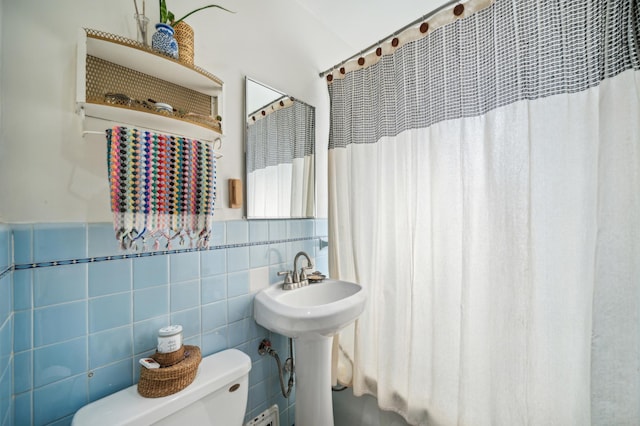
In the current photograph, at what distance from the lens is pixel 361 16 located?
156 centimetres

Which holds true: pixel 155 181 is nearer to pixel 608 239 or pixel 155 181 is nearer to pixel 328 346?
pixel 328 346

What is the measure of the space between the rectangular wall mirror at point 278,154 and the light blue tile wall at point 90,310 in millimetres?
263

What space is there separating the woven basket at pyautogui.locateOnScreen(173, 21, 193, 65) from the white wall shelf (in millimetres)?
49

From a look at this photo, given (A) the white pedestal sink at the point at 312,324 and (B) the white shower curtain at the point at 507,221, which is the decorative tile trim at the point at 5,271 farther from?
(B) the white shower curtain at the point at 507,221

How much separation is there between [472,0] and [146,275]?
1759mm

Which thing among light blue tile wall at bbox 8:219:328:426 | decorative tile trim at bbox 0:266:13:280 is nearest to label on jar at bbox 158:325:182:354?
light blue tile wall at bbox 8:219:328:426

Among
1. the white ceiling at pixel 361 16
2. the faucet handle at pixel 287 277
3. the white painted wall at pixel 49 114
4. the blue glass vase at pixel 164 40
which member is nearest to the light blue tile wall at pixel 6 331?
the white painted wall at pixel 49 114

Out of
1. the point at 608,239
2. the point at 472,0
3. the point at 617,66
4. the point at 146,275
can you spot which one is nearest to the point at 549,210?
the point at 608,239

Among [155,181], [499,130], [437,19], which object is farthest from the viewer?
[437,19]

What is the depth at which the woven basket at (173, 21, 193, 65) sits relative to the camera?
916mm

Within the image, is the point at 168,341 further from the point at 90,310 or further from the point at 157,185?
the point at 157,185

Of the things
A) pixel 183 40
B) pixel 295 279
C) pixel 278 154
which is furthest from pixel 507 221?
pixel 183 40

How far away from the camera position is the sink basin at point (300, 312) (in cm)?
97

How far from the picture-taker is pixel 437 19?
117 centimetres
